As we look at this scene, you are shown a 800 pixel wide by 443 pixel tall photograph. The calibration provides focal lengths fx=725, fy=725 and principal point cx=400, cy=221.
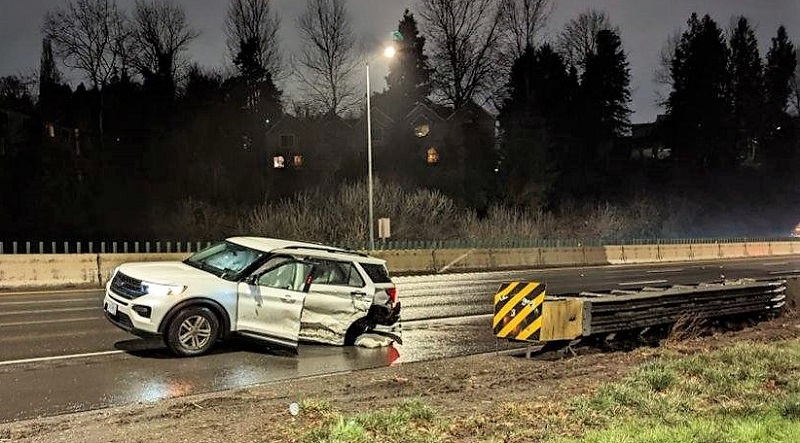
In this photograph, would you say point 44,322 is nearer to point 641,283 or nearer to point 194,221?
point 641,283

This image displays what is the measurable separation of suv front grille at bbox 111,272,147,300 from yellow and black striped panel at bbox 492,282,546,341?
17.1ft

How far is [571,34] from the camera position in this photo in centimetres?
7944

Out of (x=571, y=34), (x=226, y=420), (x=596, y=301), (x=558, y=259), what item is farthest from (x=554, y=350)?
(x=571, y=34)

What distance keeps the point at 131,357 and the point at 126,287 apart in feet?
3.40

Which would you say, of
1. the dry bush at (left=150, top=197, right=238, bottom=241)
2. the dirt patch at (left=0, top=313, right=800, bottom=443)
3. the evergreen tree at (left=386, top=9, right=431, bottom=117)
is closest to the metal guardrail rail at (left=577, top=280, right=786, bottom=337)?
the dirt patch at (left=0, top=313, right=800, bottom=443)

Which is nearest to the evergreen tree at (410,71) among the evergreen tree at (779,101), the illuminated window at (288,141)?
the illuminated window at (288,141)

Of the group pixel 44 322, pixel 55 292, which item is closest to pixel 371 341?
pixel 44 322

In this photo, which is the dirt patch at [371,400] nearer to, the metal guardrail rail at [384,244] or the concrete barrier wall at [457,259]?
the concrete barrier wall at [457,259]

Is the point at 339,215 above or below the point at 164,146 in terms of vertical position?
below

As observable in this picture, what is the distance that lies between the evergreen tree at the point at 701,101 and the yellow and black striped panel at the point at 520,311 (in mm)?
71026

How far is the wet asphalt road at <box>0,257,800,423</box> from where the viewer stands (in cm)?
817

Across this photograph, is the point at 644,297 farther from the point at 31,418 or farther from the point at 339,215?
the point at 339,215

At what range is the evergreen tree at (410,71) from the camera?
70.0m

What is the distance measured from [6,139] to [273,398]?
51.1 m
